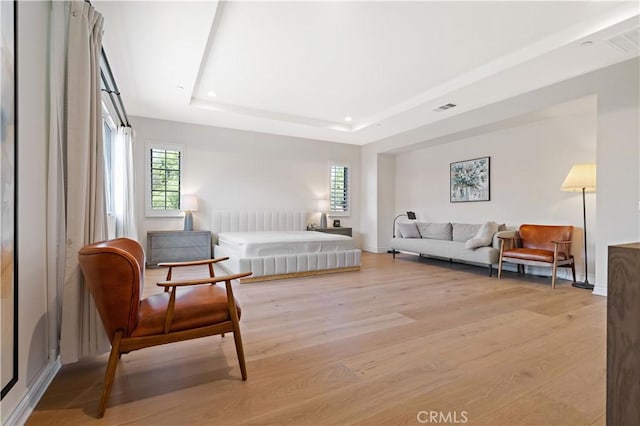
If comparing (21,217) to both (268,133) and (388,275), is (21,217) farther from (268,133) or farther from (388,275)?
(268,133)

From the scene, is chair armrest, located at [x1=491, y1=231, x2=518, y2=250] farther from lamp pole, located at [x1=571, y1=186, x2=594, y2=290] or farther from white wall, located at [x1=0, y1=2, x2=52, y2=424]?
white wall, located at [x1=0, y1=2, x2=52, y2=424]

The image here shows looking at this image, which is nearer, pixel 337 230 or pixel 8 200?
pixel 8 200

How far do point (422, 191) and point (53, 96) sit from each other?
6718 mm

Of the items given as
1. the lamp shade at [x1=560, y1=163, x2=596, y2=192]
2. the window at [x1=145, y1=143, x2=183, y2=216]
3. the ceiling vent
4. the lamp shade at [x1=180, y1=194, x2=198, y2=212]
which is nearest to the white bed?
the lamp shade at [x1=180, y1=194, x2=198, y2=212]

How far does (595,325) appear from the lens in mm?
2693

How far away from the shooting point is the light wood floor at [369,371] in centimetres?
154

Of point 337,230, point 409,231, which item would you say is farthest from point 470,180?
point 337,230

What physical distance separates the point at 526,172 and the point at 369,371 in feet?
16.1

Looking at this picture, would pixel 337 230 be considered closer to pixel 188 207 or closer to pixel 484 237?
pixel 484 237

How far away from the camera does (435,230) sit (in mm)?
6336

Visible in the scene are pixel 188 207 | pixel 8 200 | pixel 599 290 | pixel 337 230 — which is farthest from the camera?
pixel 337 230

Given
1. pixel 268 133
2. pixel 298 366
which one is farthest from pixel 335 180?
pixel 298 366

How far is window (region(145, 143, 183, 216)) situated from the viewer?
19.1 feet

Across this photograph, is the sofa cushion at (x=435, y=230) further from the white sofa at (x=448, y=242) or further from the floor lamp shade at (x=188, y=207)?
the floor lamp shade at (x=188, y=207)
